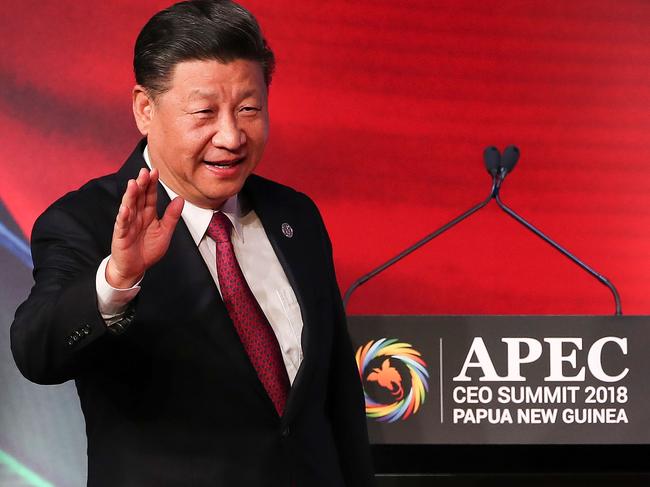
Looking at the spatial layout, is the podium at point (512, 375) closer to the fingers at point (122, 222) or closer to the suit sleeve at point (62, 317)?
the suit sleeve at point (62, 317)

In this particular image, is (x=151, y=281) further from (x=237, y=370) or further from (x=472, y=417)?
(x=472, y=417)

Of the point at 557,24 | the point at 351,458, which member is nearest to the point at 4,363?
the point at 351,458

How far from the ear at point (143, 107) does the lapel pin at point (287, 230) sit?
0.25m

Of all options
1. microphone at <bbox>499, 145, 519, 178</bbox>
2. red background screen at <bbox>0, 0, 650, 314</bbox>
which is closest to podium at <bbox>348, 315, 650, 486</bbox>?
microphone at <bbox>499, 145, 519, 178</bbox>

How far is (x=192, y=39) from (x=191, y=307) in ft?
1.17

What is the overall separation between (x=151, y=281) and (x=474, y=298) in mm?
2098

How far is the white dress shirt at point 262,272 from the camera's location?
4.58 feet

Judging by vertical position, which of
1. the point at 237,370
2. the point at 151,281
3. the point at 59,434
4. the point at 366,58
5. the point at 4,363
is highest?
the point at 366,58

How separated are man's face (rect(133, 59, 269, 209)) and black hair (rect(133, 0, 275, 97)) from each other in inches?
0.5

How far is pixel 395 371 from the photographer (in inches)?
79.1

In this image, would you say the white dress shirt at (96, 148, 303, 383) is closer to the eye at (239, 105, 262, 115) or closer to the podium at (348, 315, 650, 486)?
the eye at (239, 105, 262, 115)

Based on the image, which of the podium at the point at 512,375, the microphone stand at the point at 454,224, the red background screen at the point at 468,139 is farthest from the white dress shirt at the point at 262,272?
the red background screen at the point at 468,139

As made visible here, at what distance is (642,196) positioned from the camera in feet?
10.9

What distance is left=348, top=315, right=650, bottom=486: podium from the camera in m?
2.00
